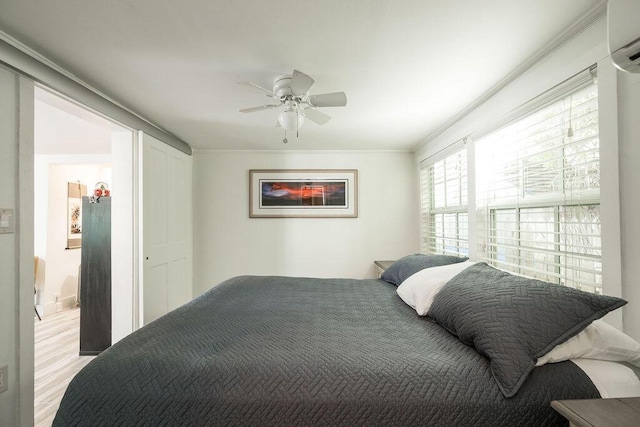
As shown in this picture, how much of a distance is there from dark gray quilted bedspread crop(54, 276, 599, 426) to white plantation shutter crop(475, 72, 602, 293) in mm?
867

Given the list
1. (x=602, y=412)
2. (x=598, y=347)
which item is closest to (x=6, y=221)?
(x=602, y=412)

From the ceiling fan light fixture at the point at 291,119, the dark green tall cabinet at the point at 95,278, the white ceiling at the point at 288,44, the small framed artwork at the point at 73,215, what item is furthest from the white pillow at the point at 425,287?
the small framed artwork at the point at 73,215

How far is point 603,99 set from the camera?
151 cm

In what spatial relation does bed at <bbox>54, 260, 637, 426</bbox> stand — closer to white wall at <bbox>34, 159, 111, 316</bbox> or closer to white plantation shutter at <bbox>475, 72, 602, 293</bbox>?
white plantation shutter at <bbox>475, 72, 602, 293</bbox>

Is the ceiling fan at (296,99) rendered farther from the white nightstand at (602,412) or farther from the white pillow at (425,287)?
the white nightstand at (602,412)

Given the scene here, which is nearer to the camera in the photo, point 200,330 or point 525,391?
point 525,391

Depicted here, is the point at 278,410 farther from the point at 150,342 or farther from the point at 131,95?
the point at 131,95

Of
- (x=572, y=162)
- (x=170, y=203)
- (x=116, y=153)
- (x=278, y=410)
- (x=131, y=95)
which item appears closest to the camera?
(x=278, y=410)

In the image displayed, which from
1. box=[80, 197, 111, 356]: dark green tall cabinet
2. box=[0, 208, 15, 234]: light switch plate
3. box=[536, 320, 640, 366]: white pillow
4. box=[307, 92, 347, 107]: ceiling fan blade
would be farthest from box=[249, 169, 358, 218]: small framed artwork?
box=[536, 320, 640, 366]: white pillow

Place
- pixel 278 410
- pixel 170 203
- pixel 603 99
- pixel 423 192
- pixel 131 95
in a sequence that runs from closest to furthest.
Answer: pixel 278 410 → pixel 603 99 → pixel 131 95 → pixel 170 203 → pixel 423 192

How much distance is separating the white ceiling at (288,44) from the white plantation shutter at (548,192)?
0.41m

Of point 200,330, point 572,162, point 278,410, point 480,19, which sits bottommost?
point 278,410

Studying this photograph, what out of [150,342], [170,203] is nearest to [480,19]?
[150,342]

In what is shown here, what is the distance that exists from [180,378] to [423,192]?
12.0 ft
